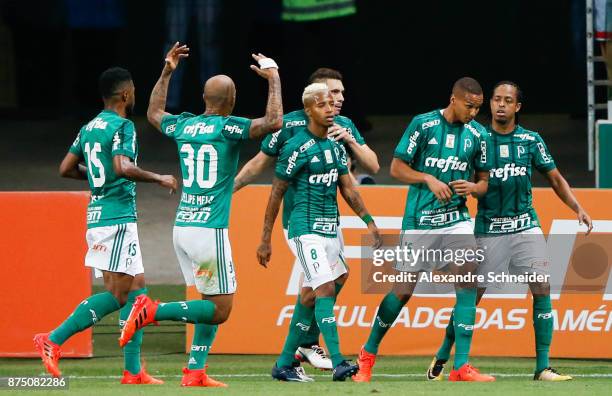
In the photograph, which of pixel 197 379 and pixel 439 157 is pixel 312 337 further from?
pixel 439 157

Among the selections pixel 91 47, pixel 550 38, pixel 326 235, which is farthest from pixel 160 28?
pixel 326 235

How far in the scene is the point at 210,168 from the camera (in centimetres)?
998

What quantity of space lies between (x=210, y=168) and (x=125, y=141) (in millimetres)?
615

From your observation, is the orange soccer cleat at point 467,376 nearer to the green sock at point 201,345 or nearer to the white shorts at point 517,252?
the white shorts at point 517,252

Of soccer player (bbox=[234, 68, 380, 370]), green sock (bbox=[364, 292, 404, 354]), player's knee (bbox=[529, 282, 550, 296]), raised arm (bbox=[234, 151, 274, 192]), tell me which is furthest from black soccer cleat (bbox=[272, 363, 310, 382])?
player's knee (bbox=[529, 282, 550, 296])

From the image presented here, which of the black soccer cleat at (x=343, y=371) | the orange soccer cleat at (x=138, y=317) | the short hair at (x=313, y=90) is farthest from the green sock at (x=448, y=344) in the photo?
the orange soccer cleat at (x=138, y=317)

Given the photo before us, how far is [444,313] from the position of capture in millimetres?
12289

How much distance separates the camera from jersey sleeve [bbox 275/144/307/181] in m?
10.5

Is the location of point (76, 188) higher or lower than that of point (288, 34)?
lower

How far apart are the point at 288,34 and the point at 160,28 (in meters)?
1.68

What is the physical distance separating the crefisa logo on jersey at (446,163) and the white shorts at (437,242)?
0.40m

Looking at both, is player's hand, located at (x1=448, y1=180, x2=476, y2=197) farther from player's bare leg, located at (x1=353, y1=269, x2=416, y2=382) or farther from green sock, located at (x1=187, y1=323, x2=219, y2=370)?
green sock, located at (x1=187, y1=323, x2=219, y2=370)

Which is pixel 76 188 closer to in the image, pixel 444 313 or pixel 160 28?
pixel 160 28

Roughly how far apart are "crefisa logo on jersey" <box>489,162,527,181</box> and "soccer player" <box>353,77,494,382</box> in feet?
0.37
